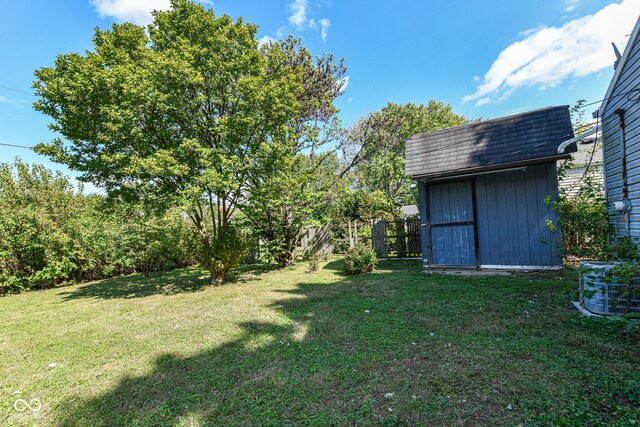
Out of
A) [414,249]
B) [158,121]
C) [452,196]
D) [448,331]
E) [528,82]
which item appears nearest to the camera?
[448,331]

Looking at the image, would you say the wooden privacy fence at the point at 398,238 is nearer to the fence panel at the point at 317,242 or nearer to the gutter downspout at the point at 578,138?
the fence panel at the point at 317,242

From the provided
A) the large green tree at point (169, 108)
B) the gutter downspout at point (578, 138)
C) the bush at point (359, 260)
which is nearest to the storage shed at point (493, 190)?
the gutter downspout at point (578, 138)

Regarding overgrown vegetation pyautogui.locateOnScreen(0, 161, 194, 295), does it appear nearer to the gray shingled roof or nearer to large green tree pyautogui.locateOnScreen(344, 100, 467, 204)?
the gray shingled roof

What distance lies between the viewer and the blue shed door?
24.0 ft

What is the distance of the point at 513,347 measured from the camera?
9.57ft

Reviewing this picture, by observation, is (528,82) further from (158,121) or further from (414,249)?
(158,121)

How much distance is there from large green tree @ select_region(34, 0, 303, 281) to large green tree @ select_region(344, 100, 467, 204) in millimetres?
5949

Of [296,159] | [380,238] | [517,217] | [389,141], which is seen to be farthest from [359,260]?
[389,141]

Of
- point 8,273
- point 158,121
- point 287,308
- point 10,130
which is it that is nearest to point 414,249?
point 287,308

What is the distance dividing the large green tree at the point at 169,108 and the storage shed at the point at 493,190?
452 centimetres

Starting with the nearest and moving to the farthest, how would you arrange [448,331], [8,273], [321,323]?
[448,331], [321,323], [8,273]

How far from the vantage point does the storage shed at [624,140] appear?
4316 millimetres

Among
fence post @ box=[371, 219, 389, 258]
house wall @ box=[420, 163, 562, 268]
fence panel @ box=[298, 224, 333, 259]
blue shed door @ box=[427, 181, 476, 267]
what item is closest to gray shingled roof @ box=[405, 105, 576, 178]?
house wall @ box=[420, 163, 562, 268]

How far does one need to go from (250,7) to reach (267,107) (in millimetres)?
3223
